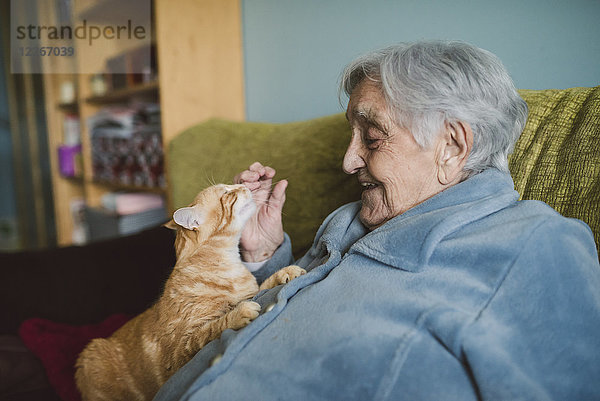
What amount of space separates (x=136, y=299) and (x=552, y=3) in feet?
5.58

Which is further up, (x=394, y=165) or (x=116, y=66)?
(x=116, y=66)

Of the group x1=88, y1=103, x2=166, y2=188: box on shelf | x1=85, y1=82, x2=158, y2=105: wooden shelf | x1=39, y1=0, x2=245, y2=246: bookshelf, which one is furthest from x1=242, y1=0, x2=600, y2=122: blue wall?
x1=88, y1=103, x2=166, y2=188: box on shelf

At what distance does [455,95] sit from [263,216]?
674mm

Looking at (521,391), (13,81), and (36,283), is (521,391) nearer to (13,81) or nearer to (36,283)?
(36,283)

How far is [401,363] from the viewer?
1.91 ft

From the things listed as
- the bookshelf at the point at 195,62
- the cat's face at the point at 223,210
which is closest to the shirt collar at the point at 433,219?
the cat's face at the point at 223,210

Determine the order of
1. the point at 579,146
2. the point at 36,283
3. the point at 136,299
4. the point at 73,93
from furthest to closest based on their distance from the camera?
1. the point at 73,93
2. the point at 136,299
3. the point at 36,283
4. the point at 579,146

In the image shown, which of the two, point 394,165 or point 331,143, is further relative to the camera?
point 331,143

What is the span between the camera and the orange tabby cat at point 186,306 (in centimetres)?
96

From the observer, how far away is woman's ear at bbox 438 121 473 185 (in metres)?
0.79

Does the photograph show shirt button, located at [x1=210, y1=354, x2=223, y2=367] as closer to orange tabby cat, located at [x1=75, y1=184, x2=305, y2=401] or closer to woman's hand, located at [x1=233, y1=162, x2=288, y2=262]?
orange tabby cat, located at [x1=75, y1=184, x2=305, y2=401]

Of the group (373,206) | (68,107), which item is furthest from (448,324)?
(68,107)

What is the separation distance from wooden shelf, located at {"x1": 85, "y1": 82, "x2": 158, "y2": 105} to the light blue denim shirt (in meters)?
1.77

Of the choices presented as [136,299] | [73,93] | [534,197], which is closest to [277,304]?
[534,197]
